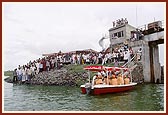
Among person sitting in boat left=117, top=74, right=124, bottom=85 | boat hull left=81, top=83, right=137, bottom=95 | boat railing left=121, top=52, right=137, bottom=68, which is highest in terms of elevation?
boat railing left=121, top=52, right=137, bottom=68

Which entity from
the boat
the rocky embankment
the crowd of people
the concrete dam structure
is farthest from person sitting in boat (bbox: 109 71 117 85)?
the crowd of people

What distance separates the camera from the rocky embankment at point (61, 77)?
26.8m

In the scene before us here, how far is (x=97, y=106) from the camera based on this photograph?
577 inches

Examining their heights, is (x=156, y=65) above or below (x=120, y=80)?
above

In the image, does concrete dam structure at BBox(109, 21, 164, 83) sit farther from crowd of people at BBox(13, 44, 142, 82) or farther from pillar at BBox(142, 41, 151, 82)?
crowd of people at BBox(13, 44, 142, 82)

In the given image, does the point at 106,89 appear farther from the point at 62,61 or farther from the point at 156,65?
the point at 62,61

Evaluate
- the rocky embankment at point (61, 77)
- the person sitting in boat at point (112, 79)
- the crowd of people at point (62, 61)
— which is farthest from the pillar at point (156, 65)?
the person sitting in boat at point (112, 79)

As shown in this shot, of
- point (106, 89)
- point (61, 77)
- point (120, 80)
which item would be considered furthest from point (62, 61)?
point (106, 89)

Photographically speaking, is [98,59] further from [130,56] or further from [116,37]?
[116,37]

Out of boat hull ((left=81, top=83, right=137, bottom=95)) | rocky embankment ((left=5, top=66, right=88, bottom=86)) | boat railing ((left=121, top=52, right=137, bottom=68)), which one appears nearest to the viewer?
boat hull ((left=81, top=83, right=137, bottom=95))

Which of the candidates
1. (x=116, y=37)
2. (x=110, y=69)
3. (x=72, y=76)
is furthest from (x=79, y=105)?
(x=116, y=37)

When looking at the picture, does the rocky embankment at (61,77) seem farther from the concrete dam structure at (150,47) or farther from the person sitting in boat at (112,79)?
the concrete dam structure at (150,47)

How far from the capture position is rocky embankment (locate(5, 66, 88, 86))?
26.8 m

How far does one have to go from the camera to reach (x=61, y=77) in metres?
28.8
